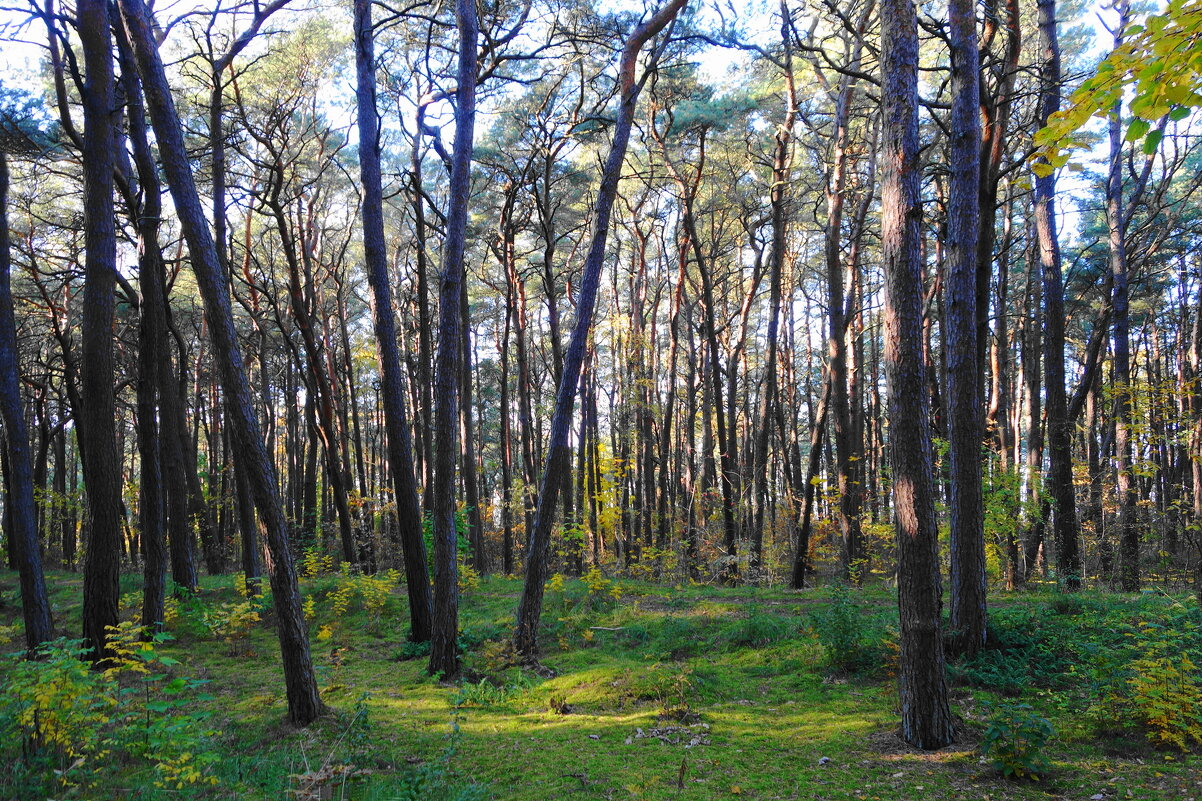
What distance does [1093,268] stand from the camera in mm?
18688

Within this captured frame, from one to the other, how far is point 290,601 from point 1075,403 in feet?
42.4

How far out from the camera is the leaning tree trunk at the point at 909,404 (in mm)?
4504

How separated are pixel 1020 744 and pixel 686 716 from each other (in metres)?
2.51

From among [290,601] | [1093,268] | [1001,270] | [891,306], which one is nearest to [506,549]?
[290,601]

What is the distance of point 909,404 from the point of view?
15.2 ft

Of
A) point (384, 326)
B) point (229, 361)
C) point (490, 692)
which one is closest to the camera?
point (229, 361)

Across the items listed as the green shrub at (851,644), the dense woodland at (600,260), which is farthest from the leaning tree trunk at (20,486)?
the green shrub at (851,644)

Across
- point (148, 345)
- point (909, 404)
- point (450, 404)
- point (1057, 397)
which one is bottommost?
point (909, 404)

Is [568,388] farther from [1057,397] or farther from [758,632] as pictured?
[1057,397]

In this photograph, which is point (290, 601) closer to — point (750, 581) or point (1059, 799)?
point (1059, 799)

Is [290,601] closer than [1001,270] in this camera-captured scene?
Yes

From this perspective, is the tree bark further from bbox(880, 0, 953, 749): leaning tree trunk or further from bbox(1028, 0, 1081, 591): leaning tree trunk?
bbox(880, 0, 953, 749): leaning tree trunk

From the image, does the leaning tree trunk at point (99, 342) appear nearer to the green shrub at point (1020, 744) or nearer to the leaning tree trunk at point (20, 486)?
the leaning tree trunk at point (20, 486)

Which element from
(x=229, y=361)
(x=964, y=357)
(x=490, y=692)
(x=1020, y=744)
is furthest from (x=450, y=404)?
(x=1020, y=744)
